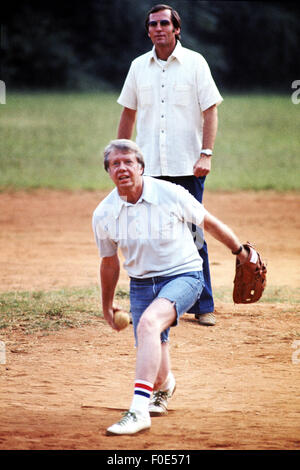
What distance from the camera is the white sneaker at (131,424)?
3906mm

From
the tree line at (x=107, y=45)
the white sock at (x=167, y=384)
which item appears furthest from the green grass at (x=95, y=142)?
the white sock at (x=167, y=384)

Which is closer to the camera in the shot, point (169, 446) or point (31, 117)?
point (169, 446)

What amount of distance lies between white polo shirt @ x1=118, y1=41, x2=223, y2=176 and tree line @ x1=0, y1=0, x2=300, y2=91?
2478 cm

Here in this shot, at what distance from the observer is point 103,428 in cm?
413

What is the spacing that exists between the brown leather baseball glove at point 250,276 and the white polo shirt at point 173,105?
148cm

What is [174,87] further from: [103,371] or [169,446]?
[169,446]

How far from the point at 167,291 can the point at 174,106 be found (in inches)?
83.8

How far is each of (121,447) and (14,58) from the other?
30.7 meters

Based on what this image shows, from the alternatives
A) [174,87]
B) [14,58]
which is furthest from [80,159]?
[14,58]

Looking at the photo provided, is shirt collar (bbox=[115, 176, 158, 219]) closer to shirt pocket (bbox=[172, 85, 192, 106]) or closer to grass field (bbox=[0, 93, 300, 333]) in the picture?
shirt pocket (bbox=[172, 85, 192, 106])

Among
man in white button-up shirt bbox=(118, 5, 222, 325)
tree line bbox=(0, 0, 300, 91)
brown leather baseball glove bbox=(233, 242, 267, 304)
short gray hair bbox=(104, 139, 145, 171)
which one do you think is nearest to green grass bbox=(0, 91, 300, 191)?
tree line bbox=(0, 0, 300, 91)

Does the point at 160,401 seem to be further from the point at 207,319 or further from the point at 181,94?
the point at 181,94

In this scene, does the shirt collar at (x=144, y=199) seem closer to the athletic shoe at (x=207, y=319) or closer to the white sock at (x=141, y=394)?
the white sock at (x=141, y=394)

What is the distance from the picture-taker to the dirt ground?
158 inches
